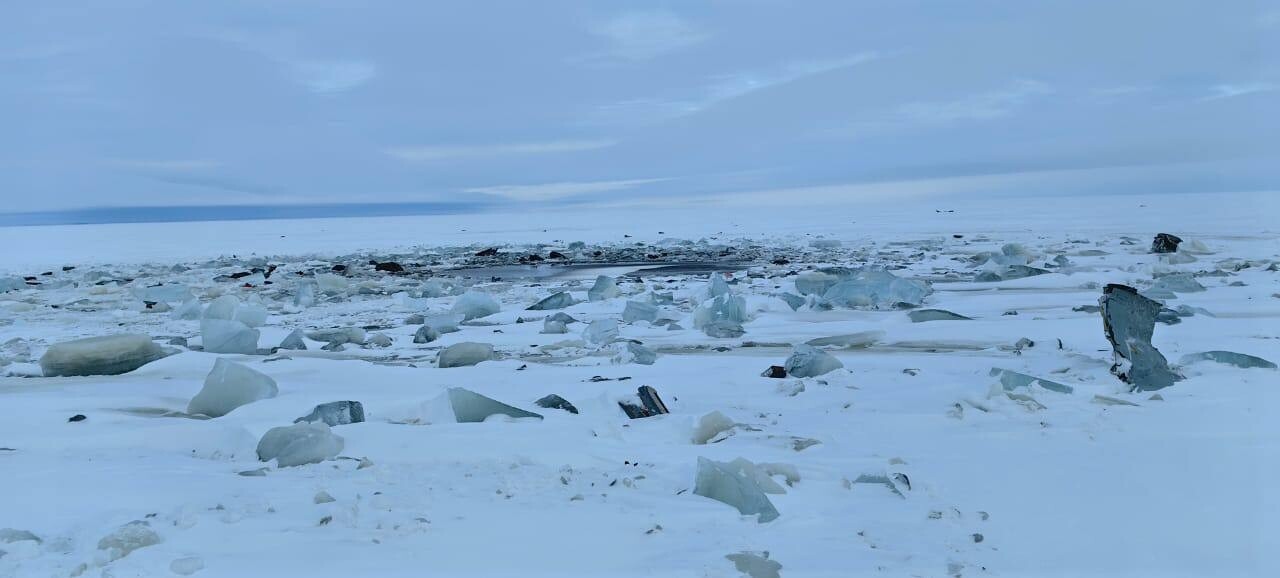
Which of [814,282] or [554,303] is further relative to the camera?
[814,282]

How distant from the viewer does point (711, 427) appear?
231cm

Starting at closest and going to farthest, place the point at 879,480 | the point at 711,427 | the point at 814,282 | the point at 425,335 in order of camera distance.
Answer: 1. the point at 879,480
2. the point at 711,427
3. the point at 425,335
4. the point at 814,282

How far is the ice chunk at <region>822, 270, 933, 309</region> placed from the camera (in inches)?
193

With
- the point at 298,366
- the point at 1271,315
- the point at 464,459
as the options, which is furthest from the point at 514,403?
the point at 1271,315

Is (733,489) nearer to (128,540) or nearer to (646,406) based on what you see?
(646,406)

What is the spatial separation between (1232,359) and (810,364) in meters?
1.42

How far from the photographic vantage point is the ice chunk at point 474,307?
196 inches

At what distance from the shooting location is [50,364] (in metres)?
3.30

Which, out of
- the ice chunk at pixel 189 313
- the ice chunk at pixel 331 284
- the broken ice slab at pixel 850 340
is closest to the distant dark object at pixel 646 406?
the broken ice slab at pixel 850 340

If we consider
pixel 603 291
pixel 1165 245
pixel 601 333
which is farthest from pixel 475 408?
pixel 1165 245

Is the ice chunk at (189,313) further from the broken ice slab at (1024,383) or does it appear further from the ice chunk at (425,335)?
the broken ice slab at (1024,383)

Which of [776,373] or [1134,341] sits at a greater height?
[1134,341]

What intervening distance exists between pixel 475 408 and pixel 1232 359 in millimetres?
2557

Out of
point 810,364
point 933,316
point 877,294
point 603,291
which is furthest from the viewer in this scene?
point 603,291
